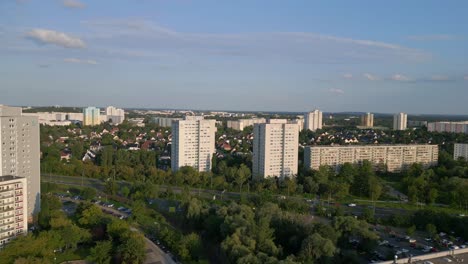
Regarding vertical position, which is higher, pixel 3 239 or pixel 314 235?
pixel 314 235

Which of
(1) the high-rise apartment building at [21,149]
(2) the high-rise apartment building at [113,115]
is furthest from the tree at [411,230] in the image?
(2) the high-rise apartment building at [113,115]

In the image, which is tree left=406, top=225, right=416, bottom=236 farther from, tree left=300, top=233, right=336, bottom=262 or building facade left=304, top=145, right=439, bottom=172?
building facade left=304, top=145, right=439, bottom=172

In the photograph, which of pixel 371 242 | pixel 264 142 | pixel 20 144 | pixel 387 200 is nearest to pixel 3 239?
pixel 20 144

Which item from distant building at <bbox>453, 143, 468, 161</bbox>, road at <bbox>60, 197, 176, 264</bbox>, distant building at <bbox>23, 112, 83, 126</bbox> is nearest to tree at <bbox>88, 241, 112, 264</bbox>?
road at <bbox>60, 197, 176, 264</bbox>

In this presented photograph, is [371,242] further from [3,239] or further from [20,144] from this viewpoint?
[20,144]

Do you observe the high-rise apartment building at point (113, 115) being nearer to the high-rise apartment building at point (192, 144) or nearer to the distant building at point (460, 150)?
the high-rise apartment building at point (192, 144)
